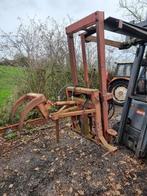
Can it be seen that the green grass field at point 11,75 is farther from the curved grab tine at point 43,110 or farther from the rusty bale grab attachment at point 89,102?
the curved grab tine at point 43,110

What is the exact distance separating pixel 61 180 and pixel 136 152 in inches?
51.4

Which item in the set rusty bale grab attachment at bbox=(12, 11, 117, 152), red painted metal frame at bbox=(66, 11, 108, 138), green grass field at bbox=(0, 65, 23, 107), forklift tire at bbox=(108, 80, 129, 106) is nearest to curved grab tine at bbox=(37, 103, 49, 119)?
rusty bale grab attachment at bbox=(12, 11, 117, 152)

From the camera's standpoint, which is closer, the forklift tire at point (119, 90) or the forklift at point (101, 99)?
the forklift at point (101, 99)

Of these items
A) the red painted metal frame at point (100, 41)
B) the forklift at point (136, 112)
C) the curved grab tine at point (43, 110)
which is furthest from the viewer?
the forklift at point (136, 112)

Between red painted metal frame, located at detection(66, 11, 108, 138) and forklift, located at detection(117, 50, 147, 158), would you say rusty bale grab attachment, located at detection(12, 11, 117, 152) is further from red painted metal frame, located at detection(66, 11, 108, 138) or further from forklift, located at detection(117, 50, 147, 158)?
forklift, located at detection(117, 50, 147, 158)

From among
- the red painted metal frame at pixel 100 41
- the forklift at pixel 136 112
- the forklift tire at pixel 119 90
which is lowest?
the forklift tire at pixel 119 90

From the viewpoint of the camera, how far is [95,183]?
2.94 meters

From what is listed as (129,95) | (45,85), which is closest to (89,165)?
(129,95)

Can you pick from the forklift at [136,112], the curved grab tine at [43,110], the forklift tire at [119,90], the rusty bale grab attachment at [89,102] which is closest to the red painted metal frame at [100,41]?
the rusty bale grab attachment at [89,102]

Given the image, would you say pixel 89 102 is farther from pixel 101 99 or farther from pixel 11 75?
pixel 11 75

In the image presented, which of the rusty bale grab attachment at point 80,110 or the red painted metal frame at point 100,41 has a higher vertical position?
the red painted metal frame at point 100,41

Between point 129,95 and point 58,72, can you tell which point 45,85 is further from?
point 129,95

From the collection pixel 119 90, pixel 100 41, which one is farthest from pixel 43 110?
pixel 119 90

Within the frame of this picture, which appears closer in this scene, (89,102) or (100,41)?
(100,41)
